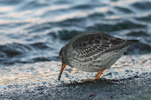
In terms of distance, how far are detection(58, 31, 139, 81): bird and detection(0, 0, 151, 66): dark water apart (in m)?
2.92

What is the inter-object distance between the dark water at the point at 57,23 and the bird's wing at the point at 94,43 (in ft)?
9.68

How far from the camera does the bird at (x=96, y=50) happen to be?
20.9 ft

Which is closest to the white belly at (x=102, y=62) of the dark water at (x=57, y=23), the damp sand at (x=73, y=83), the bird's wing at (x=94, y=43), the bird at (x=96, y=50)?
the bird at (x=96, y=50)

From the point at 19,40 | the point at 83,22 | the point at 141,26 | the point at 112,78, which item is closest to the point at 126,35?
the point at 141,26

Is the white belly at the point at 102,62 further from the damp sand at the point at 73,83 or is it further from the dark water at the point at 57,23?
the dark water at the point at 57,23

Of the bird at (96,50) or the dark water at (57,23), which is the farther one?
the dark water at (57,23)

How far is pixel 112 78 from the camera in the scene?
22.2 ft

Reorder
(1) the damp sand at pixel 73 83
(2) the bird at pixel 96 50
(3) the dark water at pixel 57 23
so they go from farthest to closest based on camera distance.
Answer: (3) the dark water at pixel 57 23 < (2) the bird at pixel 96 50 < (1) the damp sand at pixel 73 83

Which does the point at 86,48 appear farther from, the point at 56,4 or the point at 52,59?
the point at 56,4

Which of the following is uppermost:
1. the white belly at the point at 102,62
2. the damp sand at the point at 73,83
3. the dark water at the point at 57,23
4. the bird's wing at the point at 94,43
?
the bird's wing at the point at 94,43

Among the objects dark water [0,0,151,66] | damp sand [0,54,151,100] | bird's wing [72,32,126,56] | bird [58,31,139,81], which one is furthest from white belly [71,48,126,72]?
dark water [0,0,151,66]

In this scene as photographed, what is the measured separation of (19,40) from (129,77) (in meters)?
5.78

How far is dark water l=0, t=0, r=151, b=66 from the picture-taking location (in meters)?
10.5

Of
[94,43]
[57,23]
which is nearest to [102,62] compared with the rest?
[94,43]
